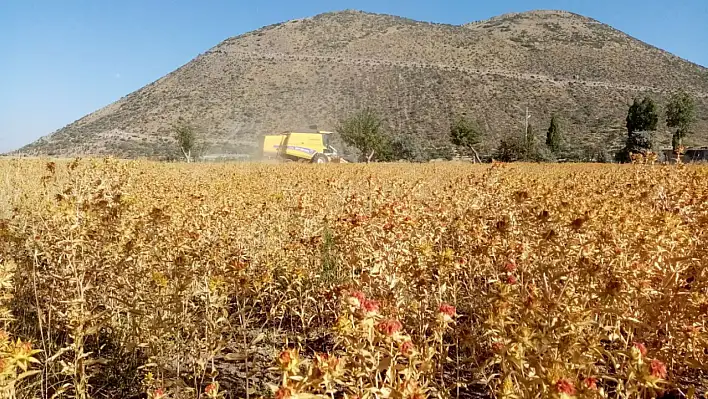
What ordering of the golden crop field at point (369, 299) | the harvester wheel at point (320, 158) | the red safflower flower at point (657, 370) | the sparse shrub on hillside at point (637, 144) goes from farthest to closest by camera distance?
the sparse shrub on hillside at point (637, 144) → the harvester wheel at point (320, 158) → the golden crop field at point (369, 299) → the red safflower flower at point (657, 370)

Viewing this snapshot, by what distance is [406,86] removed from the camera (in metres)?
55.9

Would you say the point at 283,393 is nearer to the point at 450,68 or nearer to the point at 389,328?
the point at 389,328

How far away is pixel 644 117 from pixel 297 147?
26.7 metres

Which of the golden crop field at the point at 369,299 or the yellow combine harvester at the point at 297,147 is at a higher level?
the yellow combine harvester at the point at 297,147

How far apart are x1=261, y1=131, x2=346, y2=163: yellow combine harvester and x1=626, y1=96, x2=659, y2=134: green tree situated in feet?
79.5

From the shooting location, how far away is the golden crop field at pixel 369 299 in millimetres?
1614

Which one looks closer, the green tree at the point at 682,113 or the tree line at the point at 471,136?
the tree line at the point at 471,136

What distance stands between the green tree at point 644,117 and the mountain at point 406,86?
1744mm

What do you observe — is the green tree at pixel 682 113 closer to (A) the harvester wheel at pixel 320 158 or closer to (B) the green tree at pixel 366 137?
(B) the green tree at pixel 366 137

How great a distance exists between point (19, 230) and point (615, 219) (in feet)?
14.0

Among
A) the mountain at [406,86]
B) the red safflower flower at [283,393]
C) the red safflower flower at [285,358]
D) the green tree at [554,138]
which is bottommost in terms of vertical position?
the red safflower flower at [283,393]

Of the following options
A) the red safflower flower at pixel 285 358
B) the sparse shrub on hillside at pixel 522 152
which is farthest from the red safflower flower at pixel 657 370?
the sparse shrub on hillside at pixel 522 152

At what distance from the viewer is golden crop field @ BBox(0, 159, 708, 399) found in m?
1.61

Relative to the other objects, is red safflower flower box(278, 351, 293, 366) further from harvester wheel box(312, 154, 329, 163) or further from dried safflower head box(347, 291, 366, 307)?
harvester wheel box(312, 154, 329, 163)
